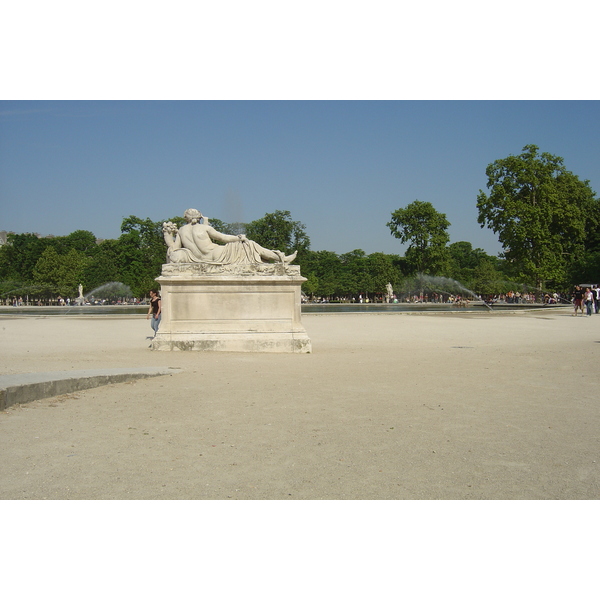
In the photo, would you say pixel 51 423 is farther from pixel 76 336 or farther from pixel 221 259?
pixel 76 336

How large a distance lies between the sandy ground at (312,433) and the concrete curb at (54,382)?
16 centimetres

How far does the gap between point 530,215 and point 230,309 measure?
1525 inches

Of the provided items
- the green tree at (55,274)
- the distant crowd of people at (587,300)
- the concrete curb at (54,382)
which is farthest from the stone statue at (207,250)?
the green tree at (55,274)

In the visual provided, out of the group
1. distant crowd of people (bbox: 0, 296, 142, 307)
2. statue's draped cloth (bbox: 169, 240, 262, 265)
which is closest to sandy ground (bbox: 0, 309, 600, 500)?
statue's draped cloth (bbox: 169, 240, 262, 265)

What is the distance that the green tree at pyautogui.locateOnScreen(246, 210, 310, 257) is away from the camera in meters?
75.8

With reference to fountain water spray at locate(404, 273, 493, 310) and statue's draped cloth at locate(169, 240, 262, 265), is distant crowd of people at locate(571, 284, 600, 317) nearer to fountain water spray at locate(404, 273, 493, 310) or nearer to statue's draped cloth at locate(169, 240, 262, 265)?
statue's draped cloth at locate(169, 240, 262, 265)

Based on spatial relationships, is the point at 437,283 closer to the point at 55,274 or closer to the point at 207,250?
the point at 55,274

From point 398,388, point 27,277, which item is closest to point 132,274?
point 27,277

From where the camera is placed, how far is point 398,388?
8242 millimetres

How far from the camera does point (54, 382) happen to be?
734 cm

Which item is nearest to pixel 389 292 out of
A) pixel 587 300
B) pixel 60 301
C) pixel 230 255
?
pixel 60 301

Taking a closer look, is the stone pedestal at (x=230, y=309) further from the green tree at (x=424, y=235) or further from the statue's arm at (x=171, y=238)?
the green tree at (x=424, y=235)

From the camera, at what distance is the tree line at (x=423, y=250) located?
155 ft

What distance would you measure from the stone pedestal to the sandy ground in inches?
85.1
